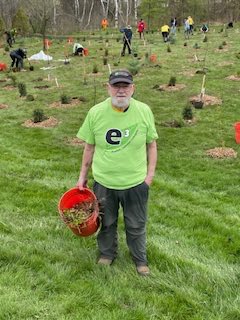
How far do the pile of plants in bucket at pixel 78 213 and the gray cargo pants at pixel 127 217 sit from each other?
12cm

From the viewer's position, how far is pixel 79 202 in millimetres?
4332

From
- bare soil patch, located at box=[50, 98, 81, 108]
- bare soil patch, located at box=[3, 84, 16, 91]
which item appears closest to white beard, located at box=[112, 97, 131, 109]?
bare soil patch, located at box=[50, 98, 81, 108]

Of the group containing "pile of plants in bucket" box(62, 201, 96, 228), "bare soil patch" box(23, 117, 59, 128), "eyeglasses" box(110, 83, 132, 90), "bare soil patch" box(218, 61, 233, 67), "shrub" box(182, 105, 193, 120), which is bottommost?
"bare soil patch" box(23, 117, 59, 128)

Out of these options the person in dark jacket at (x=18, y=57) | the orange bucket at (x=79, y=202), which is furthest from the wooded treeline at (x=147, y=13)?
the orange bucket at (x=79, y=202)

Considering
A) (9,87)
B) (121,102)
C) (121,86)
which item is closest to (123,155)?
(121,102)

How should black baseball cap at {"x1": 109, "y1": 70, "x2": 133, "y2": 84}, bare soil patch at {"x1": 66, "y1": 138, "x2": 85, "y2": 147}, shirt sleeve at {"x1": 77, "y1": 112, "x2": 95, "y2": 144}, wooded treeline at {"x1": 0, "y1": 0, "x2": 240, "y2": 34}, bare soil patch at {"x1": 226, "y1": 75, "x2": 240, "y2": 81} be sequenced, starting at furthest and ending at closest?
1. wooded treeline at {"x1": 0, "y1": 0, "x2": 240, "y2": 34}
2. bare soil patch at {"x1": 226, "y1": 75, "x2": 240, "y2": 81}
3. bare soil patch at {"x1": 66, "y1": 138, "x2": 85, "y2": 147}
4. shirt sleeve at {"x1": 77, "y1": 112, "x2": 95, "y2": 144}
5. black baseball cap at {"x1": 109, "y1": 70, "x2": 133, "y2": 84}

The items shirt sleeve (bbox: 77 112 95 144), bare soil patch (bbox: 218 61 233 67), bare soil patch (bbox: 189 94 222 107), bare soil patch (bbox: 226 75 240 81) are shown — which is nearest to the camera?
shirt sleeve (bbox: 77 112 95 144)

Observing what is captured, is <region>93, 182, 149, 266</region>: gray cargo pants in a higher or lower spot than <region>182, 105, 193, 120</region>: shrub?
higher

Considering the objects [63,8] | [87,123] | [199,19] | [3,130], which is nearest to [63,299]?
[87,123]

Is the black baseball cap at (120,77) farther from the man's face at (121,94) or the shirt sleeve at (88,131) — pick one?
the shirt sleeve at (88,131)

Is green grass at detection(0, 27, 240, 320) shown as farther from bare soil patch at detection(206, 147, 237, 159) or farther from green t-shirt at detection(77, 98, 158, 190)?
green t-shirt at detection(77, 98, 158, 190)

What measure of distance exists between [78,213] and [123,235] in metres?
1.05

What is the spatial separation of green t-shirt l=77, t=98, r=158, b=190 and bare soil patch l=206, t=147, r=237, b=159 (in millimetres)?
6169

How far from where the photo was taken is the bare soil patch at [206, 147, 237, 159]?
32.4 feet
